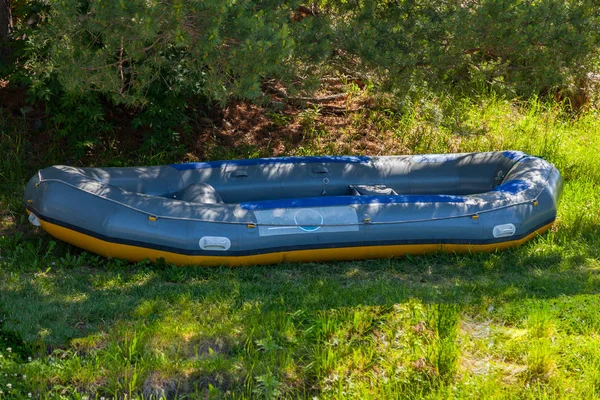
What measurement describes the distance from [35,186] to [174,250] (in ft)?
4.64

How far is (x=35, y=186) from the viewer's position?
6473mm

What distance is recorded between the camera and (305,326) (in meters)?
5.02

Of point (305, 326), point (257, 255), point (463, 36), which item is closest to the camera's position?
point (305, 326)

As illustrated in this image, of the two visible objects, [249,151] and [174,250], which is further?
[249,151]

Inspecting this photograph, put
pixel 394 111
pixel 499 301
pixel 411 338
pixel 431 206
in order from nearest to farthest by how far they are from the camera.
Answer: pixel 411 338
pixel 499 301
pixel 431 206
pixel 394 111

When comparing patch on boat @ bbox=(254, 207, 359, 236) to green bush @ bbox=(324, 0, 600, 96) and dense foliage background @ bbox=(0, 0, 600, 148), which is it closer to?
dense foliage background @ bbox=(0, 0, 600, 148)

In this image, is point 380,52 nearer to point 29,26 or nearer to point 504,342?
point 504,342

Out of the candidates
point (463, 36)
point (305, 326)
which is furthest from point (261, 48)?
point (463, 36)

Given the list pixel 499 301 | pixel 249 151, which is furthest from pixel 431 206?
pixel 249 151

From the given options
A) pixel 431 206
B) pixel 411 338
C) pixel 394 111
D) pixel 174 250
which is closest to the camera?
pixel 411 338

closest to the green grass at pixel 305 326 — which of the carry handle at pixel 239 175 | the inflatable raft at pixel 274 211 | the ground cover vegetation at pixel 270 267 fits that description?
the ground cover vegetation at pixel 270 267

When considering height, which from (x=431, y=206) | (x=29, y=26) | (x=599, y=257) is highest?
(x=29, y=26)

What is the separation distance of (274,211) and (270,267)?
0.48 metres

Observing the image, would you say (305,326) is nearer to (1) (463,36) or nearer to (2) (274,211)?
(2) (274,211)
